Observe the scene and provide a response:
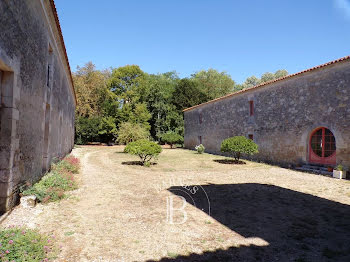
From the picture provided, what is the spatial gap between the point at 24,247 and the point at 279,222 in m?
4.48

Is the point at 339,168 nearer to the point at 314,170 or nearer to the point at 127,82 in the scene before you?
the point at 314,170

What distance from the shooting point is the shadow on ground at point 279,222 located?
3.32 meters

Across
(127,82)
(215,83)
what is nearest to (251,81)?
(215,83)

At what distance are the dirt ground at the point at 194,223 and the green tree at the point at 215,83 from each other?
32.9 meters

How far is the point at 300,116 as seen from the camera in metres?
12.4

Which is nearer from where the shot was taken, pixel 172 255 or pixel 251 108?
pixel 172 255

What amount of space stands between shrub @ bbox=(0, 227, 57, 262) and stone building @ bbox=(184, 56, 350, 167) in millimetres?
11838

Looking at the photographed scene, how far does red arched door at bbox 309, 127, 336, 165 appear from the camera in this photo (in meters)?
10.9

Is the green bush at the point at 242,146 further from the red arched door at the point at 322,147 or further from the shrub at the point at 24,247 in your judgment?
the shrub at the point at 24,247

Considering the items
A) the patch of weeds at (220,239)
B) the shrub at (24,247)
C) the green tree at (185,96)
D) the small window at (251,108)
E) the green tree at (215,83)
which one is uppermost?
the green tree at (215,83)

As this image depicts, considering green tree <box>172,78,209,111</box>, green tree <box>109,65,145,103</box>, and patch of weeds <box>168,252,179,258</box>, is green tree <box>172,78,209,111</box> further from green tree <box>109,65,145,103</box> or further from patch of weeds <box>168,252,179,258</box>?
patch of weeds <box>168,252,179,258</box>

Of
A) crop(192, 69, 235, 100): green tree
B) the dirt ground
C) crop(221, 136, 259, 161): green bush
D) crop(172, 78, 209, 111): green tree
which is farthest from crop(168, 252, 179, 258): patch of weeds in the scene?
crop(192, 69, 235, 100): green tree

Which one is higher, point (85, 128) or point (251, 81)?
point (251, 81)

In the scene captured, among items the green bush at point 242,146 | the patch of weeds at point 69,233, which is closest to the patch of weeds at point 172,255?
the patch of weeds at point 69,233
